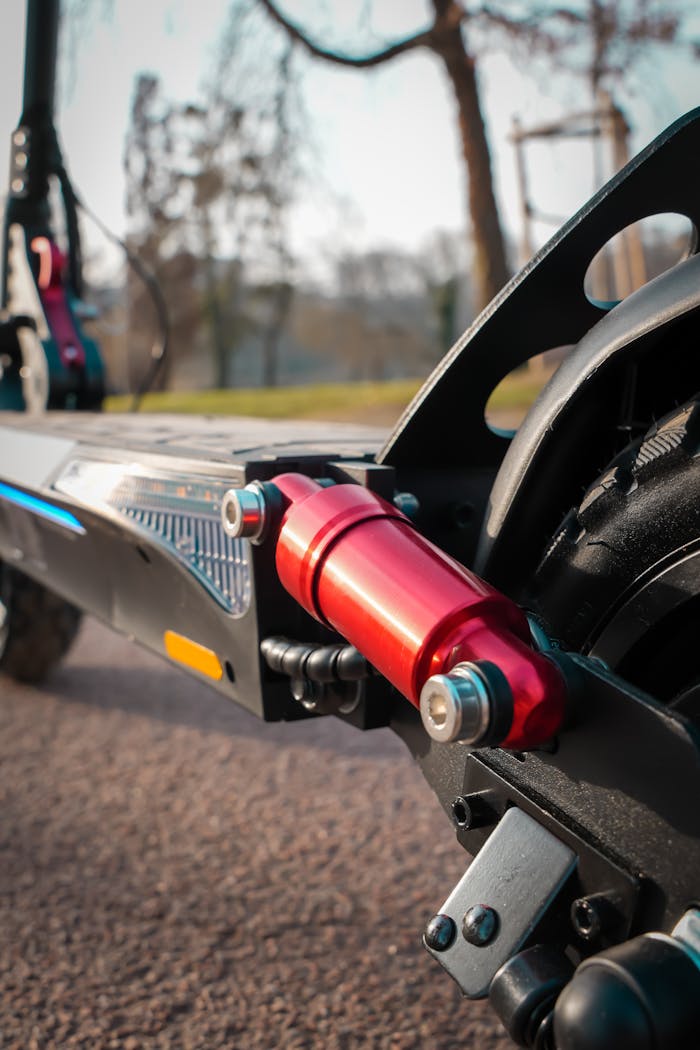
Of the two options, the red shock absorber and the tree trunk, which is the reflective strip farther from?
the tree trunk

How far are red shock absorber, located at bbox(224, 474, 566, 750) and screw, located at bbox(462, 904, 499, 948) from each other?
184 mm

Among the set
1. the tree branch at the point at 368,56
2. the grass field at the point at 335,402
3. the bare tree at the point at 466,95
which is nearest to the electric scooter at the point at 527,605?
the grass field at the point at 335,402

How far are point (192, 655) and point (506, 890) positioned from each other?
2.20 ft

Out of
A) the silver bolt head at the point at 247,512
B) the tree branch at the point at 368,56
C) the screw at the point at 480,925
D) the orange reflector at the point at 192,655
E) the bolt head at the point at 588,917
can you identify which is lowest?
the orange reflector at the point at 192,655

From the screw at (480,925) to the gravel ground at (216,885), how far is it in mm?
683

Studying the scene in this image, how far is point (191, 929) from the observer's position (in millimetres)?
1825

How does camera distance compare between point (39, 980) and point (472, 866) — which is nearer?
point (472, 866)

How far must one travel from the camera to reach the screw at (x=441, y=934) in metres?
0.96

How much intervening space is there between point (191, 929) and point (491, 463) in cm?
106

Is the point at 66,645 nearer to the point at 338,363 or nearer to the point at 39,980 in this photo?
the point at 39,980

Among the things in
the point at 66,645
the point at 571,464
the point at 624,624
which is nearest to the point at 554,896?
the point at 624,624

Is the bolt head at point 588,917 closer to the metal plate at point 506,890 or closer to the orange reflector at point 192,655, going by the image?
the metal plate at point 506,890

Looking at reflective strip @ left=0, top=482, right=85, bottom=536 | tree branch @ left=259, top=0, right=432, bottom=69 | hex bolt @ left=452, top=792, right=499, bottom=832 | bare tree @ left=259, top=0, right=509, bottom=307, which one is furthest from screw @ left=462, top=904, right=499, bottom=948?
tree branch @ left=259, top=0, right=432, bottom=69

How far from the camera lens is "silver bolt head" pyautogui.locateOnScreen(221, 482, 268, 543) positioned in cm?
113
